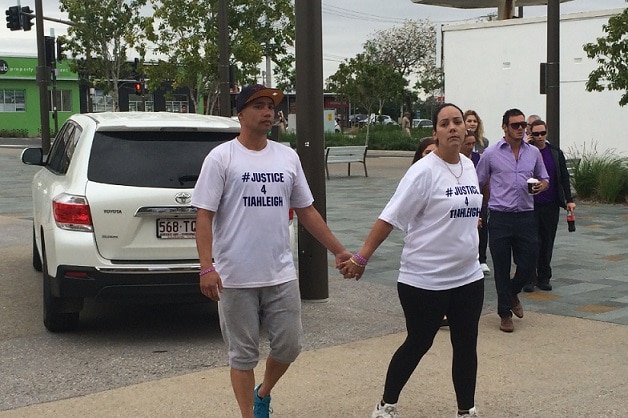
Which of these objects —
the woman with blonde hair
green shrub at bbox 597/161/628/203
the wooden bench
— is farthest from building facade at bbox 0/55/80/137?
the woman with blonde hair

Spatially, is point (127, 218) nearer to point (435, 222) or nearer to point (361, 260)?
point (361, 260)

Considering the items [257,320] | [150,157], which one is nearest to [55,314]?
[150,157]

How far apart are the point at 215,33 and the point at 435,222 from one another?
32.1 meters

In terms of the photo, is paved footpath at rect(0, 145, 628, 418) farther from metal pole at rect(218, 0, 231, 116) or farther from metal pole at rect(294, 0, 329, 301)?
metal pole at rect(218, 0, 231, 116)

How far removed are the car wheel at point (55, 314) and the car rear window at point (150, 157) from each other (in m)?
0.95

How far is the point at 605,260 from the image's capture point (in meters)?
10.8

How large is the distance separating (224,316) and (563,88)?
2645 centimetres

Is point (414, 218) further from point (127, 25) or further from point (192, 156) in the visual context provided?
point (127, 25)

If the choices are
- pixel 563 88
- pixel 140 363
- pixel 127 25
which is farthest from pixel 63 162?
pixel 127 25

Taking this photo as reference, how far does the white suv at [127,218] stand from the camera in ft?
21.8

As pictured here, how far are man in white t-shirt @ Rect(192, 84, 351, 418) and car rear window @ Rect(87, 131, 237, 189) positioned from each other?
7.80 feet

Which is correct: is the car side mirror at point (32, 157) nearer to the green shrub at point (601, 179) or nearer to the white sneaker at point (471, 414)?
the white sneaker at point (471, 414)

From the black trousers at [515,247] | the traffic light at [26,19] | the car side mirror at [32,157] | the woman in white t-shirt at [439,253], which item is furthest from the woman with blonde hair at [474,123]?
the traffic light at [26,19]

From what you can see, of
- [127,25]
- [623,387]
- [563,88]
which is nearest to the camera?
[623,387]
